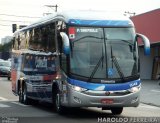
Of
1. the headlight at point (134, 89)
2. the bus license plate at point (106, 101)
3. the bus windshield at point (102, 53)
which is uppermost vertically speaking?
the bus windshield at point (102, 53)

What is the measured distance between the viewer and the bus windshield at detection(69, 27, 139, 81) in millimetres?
15297

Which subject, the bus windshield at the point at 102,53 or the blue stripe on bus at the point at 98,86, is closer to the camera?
the blue stripe on bus at the point at 98,86

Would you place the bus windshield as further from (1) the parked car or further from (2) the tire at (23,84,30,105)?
(1) the parked car

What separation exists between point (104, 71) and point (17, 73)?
8180mm

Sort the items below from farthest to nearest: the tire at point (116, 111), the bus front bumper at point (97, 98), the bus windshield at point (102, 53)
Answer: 1. the tire at point (116, 111)
2. the bus windshield at point (102, 53)
3. the bus front bumper at point (97, 98)

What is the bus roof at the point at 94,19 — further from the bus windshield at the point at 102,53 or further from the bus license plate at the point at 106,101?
the bus license plate at the point at 106,101

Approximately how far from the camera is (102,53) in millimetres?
15469

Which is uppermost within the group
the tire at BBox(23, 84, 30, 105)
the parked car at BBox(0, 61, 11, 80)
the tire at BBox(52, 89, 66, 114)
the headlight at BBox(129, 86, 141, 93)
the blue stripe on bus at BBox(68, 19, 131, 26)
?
the blue stripe on bus at BBox(68, 19, 131, 26)

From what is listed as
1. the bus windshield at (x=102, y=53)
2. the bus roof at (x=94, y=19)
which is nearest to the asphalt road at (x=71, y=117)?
the bus windshield at (x=102, y=53)

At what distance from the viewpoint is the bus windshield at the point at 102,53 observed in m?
15.3

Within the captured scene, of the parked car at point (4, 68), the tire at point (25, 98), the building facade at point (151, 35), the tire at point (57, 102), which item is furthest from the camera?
the parked car at point (4, 68)

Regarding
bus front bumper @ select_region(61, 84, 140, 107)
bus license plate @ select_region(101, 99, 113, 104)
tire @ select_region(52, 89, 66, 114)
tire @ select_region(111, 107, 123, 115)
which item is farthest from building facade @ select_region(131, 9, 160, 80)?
bus license plate @ select_region(101, 99, 113, 104)

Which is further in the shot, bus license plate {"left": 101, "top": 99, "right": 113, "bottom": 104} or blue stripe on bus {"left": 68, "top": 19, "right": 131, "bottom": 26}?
blue stripe on bus {"left": 68, "top": 19, "right": 131, "bottom": 26}

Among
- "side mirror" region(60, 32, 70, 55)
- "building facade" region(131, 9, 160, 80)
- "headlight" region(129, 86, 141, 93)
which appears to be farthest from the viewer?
"building facade" region(131, 9, 160, 80)
